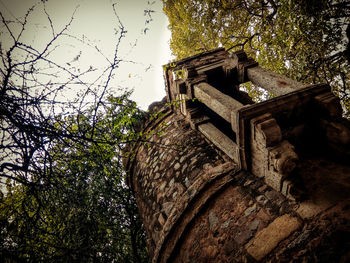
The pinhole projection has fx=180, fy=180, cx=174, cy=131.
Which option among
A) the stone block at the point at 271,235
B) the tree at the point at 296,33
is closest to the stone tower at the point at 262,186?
the stone block at the point at 271,235

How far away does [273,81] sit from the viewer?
2822 mm

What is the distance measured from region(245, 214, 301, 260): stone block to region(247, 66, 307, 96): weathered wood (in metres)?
1.70

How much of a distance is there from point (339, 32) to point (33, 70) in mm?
6611

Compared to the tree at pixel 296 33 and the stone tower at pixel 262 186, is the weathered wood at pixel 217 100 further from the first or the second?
the tree at pixel 296 33

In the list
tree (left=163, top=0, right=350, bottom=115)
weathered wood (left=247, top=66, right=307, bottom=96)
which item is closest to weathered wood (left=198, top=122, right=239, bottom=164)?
weathered wood (left=247, top=66, right=307, bottom=96)

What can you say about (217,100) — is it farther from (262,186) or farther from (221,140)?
(262,186)

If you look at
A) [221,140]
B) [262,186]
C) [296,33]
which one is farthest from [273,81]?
[296,33]

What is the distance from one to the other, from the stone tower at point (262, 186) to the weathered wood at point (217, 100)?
2 cm

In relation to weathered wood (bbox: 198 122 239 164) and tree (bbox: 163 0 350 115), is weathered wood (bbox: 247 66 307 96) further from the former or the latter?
tree (bbox: 163 0 350 115)

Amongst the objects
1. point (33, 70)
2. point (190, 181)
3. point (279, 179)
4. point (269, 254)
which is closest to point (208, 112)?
point (190, 181)

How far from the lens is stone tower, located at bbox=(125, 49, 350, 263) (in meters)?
1.66

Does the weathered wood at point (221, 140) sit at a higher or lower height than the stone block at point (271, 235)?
higher

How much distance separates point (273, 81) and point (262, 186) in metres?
1.66

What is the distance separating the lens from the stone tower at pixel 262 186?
5.44 feet
